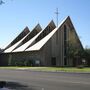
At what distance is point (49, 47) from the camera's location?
205ft

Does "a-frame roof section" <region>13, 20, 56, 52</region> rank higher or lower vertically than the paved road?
higher

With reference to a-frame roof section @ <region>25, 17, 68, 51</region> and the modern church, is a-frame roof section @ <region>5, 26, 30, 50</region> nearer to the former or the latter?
the modern church

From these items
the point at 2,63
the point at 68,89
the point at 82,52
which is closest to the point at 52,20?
the point at 82,52

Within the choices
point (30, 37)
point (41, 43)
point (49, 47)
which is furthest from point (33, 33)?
point (49, 47)

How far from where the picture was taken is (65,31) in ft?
220

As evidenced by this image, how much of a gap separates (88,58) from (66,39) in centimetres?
614

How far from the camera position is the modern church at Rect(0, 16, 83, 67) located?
204 feet

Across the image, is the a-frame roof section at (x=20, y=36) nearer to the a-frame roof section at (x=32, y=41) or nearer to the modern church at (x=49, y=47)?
the modern church at (x=49, y=47)

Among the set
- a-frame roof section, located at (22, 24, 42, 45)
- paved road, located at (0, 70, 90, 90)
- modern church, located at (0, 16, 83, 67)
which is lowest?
paved road, located at (0, 70, 90, 90)

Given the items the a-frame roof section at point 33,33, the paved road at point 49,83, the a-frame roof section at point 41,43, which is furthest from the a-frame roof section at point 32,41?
the paved road at point 49,83

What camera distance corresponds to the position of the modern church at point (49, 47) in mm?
62312

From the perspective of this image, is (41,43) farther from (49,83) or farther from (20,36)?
(49,83)

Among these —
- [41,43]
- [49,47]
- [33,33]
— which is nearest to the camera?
[41,43]

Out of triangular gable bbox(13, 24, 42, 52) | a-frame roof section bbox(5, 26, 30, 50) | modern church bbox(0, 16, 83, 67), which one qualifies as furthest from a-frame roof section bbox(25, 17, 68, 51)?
a-frame roof section bbox(5, 26, 30, 50)
